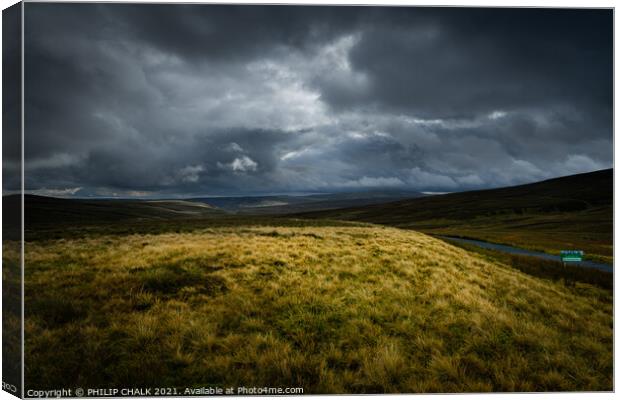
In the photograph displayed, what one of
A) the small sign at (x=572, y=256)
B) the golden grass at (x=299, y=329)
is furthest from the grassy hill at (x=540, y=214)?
the golden grass at (x=299, y=329)

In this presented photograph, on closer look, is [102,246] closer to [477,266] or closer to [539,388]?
[539,388]

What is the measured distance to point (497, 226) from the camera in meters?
25.7

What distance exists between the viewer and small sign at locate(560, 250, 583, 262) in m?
6.53

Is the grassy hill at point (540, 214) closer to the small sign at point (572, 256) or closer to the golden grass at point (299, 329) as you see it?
the small sign at point (572, 256)

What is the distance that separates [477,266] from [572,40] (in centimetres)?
641

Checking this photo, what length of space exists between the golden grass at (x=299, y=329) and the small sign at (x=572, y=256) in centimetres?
79

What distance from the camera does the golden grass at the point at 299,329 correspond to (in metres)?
4.43

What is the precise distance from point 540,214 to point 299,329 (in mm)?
21084

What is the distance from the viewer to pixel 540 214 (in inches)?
727

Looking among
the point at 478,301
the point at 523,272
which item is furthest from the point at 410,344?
the point at 523,272

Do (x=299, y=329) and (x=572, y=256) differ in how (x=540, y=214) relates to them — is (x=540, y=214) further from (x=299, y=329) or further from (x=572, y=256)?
(x=299, y=329)

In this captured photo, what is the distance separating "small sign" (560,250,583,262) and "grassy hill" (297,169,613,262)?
0.18 m

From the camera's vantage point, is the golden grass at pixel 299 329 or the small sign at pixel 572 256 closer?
the golden grass at pixel 299 329

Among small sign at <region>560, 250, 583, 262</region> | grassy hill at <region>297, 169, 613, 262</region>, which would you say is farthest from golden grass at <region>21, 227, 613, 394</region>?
grassy hill at <region>297, 169, 613, 262</region>
